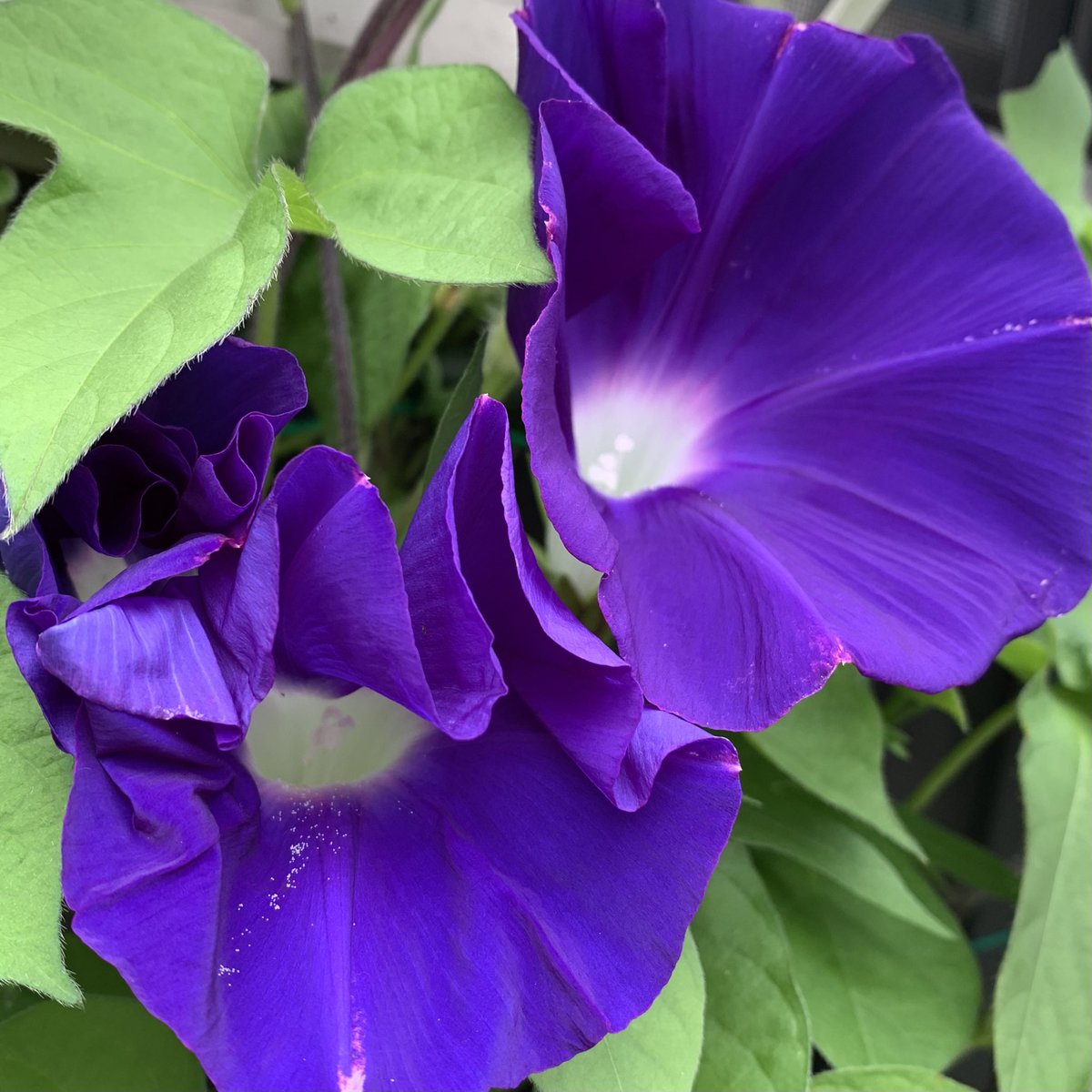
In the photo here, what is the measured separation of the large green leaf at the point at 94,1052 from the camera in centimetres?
35

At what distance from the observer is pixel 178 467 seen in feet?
0.96

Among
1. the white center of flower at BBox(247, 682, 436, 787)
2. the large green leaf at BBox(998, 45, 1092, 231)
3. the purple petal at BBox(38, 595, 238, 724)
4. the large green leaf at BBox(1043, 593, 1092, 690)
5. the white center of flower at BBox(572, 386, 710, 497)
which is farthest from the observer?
the large green leaf at BBox(998, 45, 1092, 231)

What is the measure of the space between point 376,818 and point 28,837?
0.30 ft

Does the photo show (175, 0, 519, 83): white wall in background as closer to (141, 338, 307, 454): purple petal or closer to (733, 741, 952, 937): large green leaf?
(141, 338, 307, 454): purple petal

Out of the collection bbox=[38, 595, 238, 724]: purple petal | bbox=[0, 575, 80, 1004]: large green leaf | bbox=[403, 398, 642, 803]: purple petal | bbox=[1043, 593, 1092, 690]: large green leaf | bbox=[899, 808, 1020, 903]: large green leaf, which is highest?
bbox=[403, 398, 642, 803]: purple petal

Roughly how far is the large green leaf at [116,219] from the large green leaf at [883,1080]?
1.18 feet

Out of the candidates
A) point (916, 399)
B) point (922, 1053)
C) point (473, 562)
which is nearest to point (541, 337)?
point (473, 562)

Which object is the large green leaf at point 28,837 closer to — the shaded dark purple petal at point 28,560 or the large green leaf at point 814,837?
the shaded dark purple petal at point 28,560

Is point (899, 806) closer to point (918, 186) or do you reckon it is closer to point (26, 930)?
point (918, 186)

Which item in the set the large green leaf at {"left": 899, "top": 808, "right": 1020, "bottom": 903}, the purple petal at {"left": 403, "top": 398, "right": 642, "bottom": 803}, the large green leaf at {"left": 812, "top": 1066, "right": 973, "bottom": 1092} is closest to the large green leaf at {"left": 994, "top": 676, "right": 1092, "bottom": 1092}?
the large green leaf at {"left": 812, "top": 1066, "right": 973, "bottom": 1092}

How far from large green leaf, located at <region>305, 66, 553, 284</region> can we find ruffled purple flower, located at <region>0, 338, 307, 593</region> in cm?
5

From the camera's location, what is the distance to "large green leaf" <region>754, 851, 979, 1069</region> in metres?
0.50

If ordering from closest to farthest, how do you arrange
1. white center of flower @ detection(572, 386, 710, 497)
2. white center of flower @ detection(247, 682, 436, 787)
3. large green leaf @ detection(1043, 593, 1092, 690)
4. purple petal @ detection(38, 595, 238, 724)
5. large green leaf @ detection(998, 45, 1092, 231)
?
1. purple petal @ detection(38, 595, 238, 724)
2. white center of flower @ detection(247, 682, 436, 787)
3. white center of flower @ detection(572, 386, 710, 497)
4. large green leaf @ detection(1043, 593, 1092, 690)
5. large green leaf @ detection(998, 45, 1092, 231)

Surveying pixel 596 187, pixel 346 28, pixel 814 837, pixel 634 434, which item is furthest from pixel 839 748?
pixel 346 28
